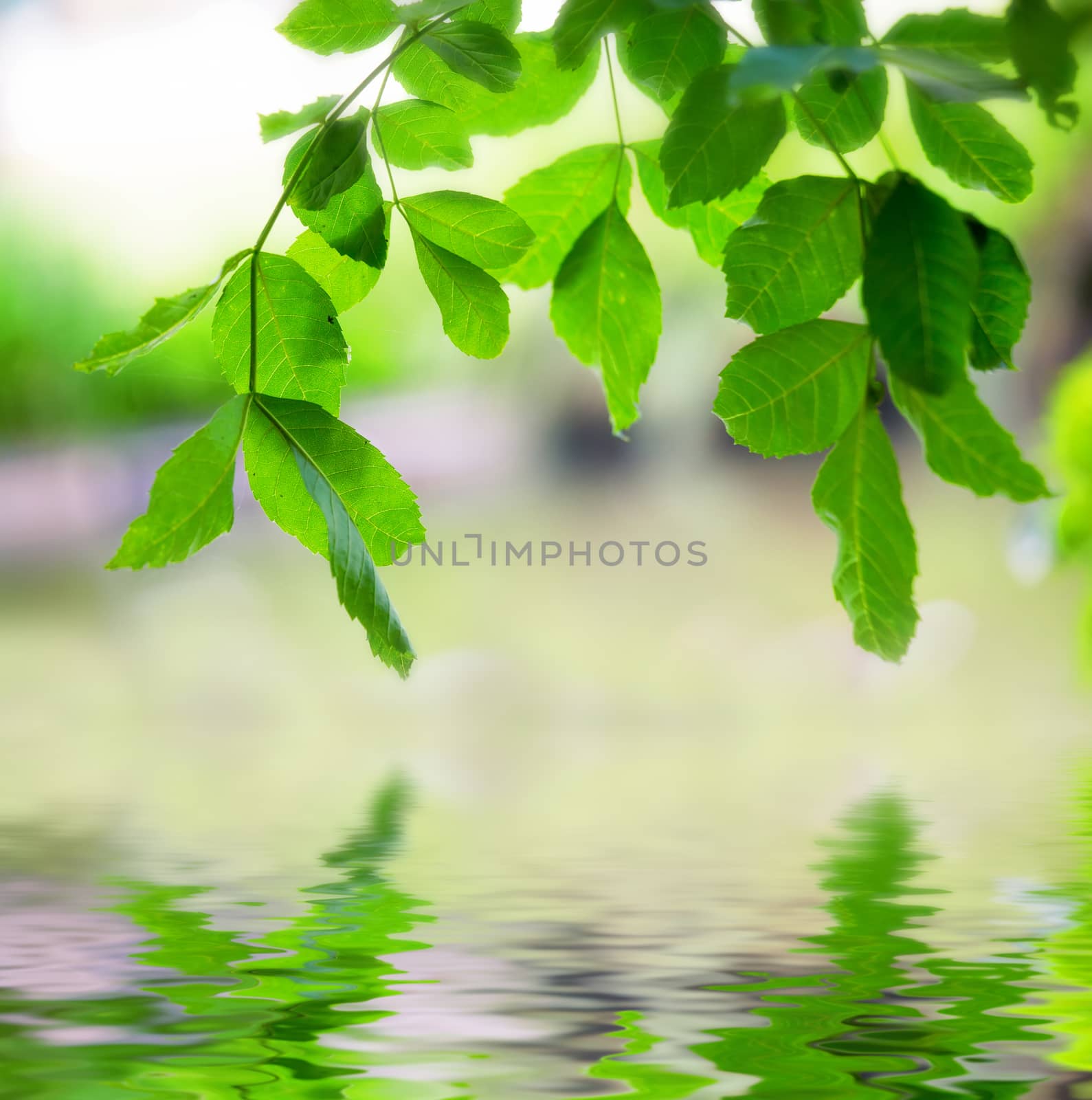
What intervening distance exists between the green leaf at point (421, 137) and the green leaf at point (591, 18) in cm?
4

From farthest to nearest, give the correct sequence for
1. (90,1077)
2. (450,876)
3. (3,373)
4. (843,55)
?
(3,373) < (450,876) < (90,1077) < (843,55)

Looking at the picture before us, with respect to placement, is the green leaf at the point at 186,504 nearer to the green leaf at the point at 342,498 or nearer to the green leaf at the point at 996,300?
the green leaf at the point at 342,498

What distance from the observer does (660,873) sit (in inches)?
22.7

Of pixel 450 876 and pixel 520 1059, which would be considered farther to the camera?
pixel 450 876

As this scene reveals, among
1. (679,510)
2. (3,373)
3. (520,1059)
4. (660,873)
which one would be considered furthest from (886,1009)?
(3,373)

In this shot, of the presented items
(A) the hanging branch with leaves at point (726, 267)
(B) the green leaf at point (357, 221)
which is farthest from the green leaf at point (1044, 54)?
(B) the green leaf at point (357, 221)

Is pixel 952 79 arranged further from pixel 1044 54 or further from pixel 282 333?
pixel 282 333

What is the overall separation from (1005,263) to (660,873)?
17.3 inches

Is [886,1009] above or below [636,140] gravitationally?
below

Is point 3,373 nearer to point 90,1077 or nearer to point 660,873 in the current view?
point 660,873

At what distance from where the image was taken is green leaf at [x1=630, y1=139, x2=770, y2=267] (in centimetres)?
23

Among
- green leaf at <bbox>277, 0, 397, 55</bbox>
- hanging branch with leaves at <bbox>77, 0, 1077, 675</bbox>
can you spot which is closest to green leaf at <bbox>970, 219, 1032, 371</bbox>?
hanging branch with leaves at <bbox>77, 0, 1077, 675</bbox>

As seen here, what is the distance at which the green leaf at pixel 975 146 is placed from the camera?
19 centimetres

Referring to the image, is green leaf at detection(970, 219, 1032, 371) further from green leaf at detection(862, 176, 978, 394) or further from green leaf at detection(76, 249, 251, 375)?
green leaf at detection(76, 249, 251, 375)
